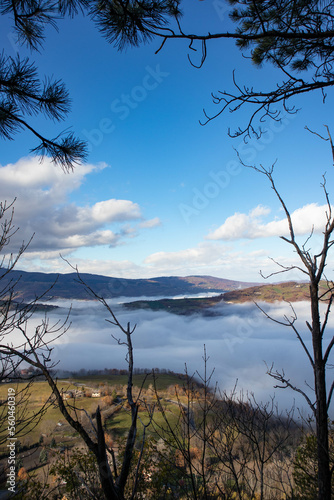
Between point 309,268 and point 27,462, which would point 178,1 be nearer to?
point 309,268

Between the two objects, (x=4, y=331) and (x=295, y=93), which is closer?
(x=295, y=93)

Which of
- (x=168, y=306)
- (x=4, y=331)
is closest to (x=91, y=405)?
(x=4, y=331)

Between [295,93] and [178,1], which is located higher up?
[178,1]

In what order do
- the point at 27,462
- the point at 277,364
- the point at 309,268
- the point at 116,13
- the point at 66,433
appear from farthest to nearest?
A: the point at 277,364 < the point at 66,433 < the point at 27,462 < the point at 116,13 < the point at 309,268

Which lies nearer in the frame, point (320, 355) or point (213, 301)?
point (320, 355)

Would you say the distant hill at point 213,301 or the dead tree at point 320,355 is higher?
the dead tree at point 320,355

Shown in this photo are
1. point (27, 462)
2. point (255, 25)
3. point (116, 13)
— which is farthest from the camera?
point (27, 462)

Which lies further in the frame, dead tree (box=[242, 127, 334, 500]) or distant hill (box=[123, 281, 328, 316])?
distant hill (box=[123, 281, 328, 316])

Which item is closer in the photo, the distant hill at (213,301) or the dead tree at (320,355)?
the dead tree at (320,355)

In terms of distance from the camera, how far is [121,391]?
6881 cm

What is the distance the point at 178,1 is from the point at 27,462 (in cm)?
4697

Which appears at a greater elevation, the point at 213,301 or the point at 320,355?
the point at 320,355

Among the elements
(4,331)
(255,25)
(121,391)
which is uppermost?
(255,25)

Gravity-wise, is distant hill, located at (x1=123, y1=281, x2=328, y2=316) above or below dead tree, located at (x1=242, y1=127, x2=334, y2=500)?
below
